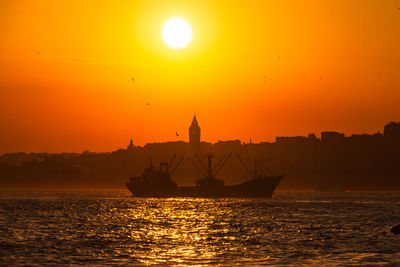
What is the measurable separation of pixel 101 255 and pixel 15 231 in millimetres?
29046

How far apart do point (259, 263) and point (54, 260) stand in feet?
47.0

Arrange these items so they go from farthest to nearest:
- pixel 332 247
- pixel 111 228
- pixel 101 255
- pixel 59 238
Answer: pixel 111 228 < pixel 59 238 < pixel 332 247 < pixel 101 255

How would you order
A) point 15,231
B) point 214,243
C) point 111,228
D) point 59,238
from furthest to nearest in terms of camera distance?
point 111,228 < point 15,231 < point 59,238 < point 214,243

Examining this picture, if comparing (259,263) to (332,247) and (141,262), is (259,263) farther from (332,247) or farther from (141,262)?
(332,247)

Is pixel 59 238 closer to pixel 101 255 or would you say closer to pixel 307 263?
pixel 101 255

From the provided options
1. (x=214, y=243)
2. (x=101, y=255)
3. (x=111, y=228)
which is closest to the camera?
(x=101, y=255)

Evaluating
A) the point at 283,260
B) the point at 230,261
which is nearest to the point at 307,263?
the point at 283,260

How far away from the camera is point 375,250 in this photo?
170ft

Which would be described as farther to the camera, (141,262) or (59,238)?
(59,238)

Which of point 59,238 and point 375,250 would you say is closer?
point 375,250

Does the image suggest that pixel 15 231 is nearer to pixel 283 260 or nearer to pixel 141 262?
pixel 141 262

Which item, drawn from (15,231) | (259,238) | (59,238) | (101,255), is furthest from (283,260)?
(15,231)

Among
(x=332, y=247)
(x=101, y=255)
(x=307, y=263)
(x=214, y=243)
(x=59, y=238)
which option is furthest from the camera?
(x=59, y=238)

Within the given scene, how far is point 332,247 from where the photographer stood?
183 ft
